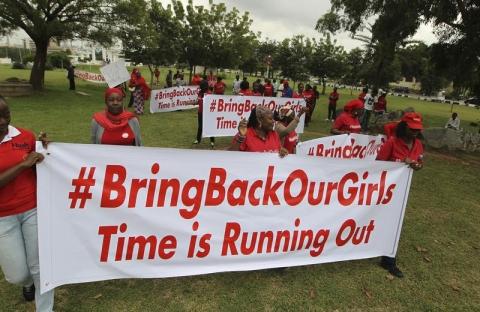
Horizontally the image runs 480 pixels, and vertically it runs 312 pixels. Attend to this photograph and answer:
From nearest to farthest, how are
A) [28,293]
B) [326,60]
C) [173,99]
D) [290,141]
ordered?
[28,293] → [290,141] → [173,99] → [326,60]

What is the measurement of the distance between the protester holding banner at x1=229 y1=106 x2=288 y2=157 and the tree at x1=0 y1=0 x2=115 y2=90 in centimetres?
1704

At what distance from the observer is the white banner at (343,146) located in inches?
233

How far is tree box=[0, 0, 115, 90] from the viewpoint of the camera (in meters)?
17.2

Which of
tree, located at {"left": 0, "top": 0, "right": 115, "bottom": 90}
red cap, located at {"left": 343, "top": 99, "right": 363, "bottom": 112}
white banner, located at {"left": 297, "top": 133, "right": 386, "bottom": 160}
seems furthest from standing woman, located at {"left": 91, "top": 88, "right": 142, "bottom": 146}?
tree, located at {"left": 0, "top": 0, "right": 115, "bottom": 90}

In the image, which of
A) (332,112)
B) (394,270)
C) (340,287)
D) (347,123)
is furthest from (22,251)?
(332,112)

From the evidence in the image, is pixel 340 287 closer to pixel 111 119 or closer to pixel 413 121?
pixel 413 121

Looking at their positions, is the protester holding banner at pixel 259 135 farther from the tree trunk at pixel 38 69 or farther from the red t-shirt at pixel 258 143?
the tree trunk at pixel 38 69

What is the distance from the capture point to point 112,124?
11.8 ft

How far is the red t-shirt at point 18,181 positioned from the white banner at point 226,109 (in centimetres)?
725

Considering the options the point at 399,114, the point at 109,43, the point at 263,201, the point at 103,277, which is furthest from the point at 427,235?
the point at 109,43

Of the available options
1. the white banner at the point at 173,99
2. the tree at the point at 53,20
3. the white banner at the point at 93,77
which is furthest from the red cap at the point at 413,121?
the white banner at the point at 93,77

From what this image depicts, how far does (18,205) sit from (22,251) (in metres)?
0.38

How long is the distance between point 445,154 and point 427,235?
7.69 meters

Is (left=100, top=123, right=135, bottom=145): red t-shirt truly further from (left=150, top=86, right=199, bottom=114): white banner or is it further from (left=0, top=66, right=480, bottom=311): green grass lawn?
(left=150, top=86, right=199, bottom=114): white banner
